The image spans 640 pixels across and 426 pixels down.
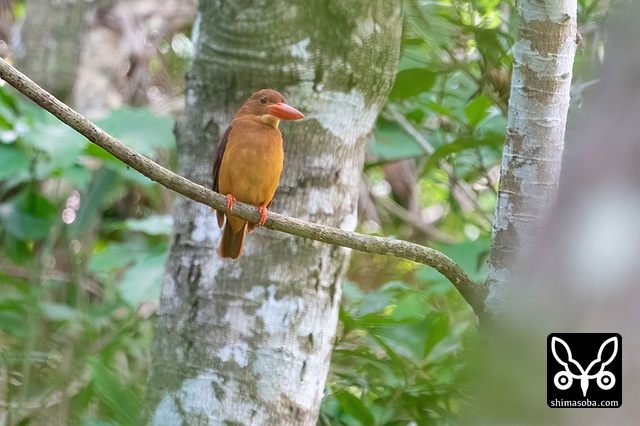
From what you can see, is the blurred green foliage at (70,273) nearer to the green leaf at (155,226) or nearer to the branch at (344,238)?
the green leaf at (155,226)

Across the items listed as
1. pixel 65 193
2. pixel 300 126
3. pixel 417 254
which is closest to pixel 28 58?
pixel 65 193

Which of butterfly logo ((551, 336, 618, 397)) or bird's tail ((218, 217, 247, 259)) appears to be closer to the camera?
butterfly logo ((551, 336, 618, 397))

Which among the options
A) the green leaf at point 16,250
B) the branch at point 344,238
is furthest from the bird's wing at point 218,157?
the green leaf at point 16,250

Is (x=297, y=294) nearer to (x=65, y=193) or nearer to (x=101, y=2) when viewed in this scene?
(x=65, y=193)

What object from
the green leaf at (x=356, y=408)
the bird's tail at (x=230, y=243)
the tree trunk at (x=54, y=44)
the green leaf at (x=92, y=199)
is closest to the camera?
the bird's tail at (x=230, y=243)

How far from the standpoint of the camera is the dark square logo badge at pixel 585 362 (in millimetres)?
712

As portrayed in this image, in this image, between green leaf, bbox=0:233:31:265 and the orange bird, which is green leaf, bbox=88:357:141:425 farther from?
green leaf, bbox=0:233:31:265

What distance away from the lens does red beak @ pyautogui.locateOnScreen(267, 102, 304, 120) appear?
6.62 ft

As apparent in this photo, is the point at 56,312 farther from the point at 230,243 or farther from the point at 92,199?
the point at 230,243

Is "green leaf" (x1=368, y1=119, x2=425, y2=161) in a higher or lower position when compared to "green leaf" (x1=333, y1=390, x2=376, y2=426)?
higher

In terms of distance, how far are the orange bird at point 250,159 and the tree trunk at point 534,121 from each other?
632mm

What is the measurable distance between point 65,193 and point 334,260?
278 centimetres

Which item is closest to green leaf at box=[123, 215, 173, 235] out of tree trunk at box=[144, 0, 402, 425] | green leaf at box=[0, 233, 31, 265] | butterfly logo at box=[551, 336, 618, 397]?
green leaf at box=[0, 233, 31, 265]

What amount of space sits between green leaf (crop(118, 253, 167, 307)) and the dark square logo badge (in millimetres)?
2290
